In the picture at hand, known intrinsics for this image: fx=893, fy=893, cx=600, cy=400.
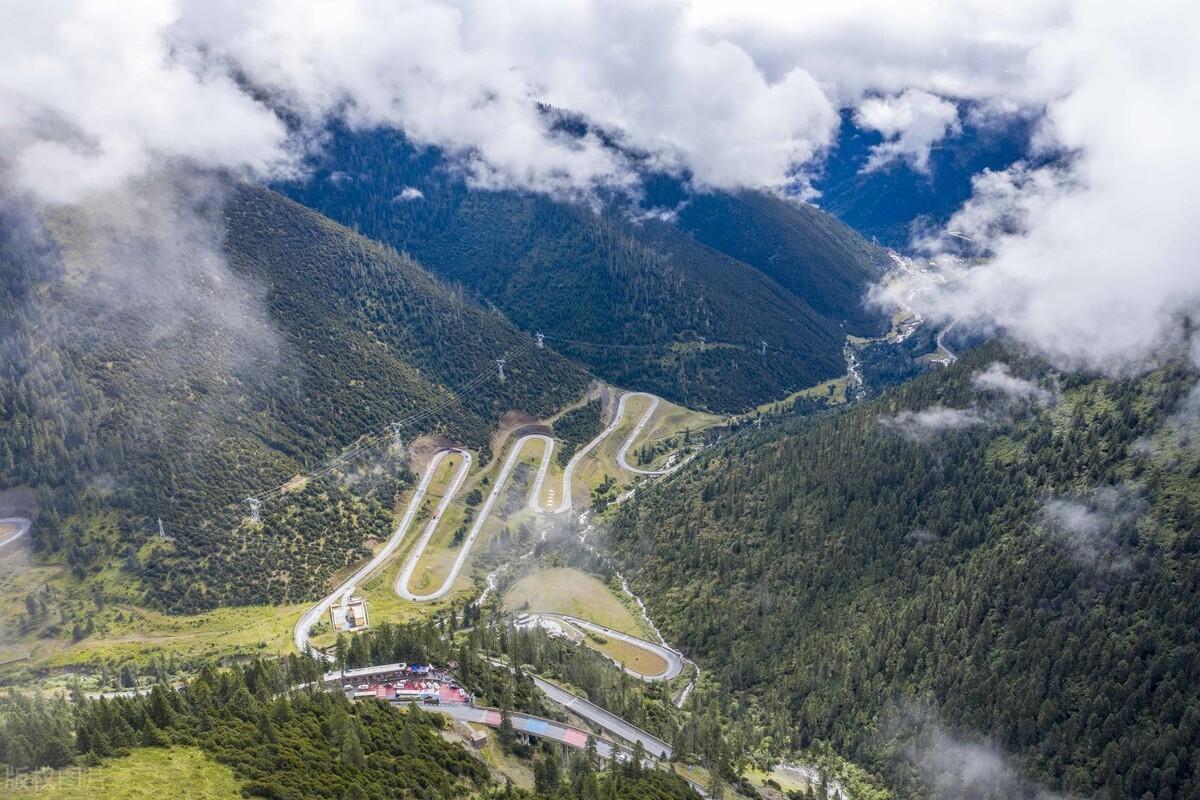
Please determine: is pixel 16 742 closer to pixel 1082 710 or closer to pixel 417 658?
pixel 417 658

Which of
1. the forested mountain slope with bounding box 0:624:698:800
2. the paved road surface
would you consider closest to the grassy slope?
the forested mountain slope with bounding box 0:624:698:800

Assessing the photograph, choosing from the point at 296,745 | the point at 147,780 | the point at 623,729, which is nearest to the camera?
the point at 147,780

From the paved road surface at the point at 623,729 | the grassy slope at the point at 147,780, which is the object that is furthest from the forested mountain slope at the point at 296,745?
the paved road surface at the point at 623,729

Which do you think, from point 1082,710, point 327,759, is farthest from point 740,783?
point 327,759

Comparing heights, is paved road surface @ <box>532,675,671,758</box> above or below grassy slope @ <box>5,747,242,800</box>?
above

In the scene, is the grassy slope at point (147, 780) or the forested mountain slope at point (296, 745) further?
the forested mountain slope at point (296, 745)

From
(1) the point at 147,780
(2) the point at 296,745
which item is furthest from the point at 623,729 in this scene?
(1) the point at 147,780

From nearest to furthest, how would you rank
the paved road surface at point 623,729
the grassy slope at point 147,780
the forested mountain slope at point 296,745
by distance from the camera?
the grassy slope at point 147,780 < the forested mountain slope at point 296,745 < the paved road surface at point 623,729

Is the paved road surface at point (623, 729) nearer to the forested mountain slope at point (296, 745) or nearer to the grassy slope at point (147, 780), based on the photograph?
the forested mountain slope at point (296, 745)

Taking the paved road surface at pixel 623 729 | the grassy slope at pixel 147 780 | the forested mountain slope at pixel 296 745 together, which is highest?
the paved road surface at pixel 623 729

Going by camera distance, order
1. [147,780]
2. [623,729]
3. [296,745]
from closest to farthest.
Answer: [147,780] → [296,745] → [623,729]

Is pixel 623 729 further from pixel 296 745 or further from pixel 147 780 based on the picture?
pixel 147 780

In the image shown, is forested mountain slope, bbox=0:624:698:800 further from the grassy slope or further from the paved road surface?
the paved road surface
